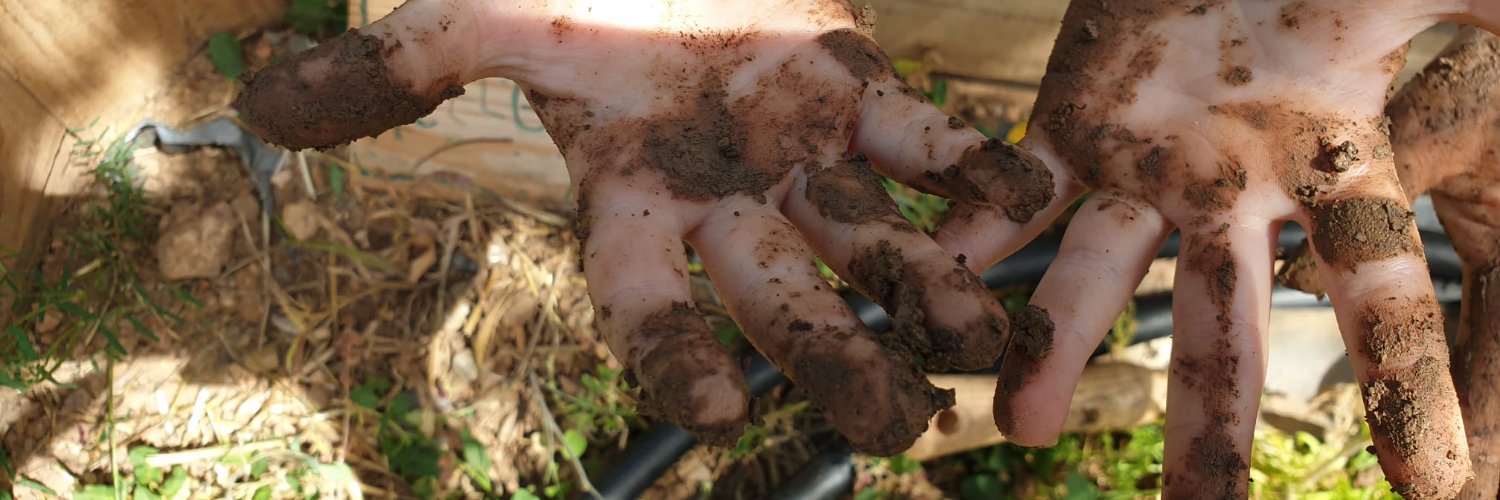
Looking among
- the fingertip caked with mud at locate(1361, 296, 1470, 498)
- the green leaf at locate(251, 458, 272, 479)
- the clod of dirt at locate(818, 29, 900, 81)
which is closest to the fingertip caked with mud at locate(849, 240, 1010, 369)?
the clod of dirt at locate(818, 29, 900, 81)

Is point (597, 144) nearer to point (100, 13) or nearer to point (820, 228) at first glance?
point (820, 228)

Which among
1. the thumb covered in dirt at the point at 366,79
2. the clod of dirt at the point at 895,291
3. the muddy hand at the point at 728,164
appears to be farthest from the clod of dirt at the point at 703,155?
the thumb covered in dirt at the point at 366,79

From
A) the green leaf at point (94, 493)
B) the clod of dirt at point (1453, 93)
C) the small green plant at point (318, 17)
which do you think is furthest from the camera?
the small green plant at point (318, 17)

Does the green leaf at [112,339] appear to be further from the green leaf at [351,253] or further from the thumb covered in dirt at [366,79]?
Answer: the thumb covered in dirt at [366,79]

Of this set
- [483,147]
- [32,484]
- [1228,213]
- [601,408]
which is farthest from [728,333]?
[32,484]

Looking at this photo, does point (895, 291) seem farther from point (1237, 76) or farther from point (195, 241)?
point (195, 241)

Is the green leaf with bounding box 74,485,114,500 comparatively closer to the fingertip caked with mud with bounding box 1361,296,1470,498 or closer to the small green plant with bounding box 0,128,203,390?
the small green plant with bounding box 0,128,203,390

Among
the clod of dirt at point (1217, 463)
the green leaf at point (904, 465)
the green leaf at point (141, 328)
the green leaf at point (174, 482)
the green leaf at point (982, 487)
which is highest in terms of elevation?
the clod of dirt at point (1217, 463)
